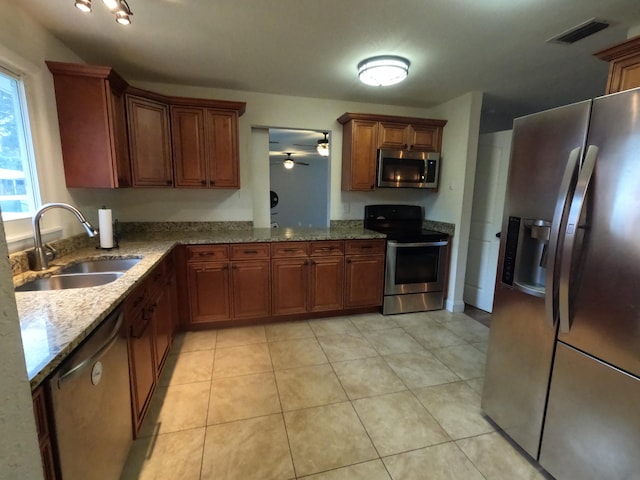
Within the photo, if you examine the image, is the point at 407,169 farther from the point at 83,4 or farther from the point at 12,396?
the point at 12,396

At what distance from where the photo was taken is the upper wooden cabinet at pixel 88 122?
212 centimetres

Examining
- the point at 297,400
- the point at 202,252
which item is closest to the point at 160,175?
the point at 202,252

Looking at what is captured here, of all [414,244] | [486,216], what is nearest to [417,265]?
[414,244]

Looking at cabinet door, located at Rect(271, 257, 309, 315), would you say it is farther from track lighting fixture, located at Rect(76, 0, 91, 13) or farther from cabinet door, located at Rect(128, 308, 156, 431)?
track lighting fixture, located at Rect(76, 0, 91, 13)

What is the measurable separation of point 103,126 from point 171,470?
7.55 ft

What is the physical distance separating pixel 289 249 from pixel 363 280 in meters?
0.89

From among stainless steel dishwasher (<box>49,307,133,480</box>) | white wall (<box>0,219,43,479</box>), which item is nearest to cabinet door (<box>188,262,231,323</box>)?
stainless steel dishwasher (<box>49,307,133,480</box>)

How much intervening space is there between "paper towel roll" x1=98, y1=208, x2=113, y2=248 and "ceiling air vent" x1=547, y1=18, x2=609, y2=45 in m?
3.42

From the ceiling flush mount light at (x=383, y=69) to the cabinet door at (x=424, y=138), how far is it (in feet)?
3.31

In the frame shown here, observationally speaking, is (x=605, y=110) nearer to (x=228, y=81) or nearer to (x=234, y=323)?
(x=228, y=81)

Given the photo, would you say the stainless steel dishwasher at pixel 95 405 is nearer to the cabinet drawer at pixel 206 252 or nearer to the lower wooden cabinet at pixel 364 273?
the cabinet drawer at pixel 206 252

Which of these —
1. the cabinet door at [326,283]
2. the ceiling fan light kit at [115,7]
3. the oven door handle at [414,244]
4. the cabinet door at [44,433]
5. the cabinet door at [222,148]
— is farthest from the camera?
the oven door handle at [414,244]

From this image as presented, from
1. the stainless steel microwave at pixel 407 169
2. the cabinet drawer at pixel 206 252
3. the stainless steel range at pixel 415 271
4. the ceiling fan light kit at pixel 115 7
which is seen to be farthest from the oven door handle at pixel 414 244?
the ceiling fan light kit at pixel 115 7

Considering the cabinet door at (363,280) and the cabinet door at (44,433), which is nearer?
the cabinet door at (44,433)
